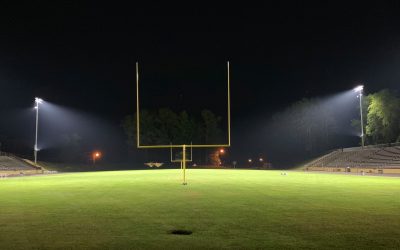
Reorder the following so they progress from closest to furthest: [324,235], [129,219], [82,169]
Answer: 1. [324,235]
2. [129,219]
3. [82,169]

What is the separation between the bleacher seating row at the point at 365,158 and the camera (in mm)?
35062

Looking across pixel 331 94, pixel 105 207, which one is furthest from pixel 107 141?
pixel 105 207

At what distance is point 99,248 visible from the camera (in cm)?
604

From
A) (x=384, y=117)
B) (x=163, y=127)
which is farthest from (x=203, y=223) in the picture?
(x=163, y=127)

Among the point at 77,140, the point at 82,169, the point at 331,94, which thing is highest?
the point at 331,94

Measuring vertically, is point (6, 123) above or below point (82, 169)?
above

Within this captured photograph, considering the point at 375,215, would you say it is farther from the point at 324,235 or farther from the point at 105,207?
the point at 105,207

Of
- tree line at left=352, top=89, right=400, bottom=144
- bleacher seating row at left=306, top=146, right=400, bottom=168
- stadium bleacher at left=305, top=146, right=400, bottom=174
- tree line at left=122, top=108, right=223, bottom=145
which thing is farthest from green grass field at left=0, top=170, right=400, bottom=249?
tree line at left=122, top=108, right=223, bottom=145

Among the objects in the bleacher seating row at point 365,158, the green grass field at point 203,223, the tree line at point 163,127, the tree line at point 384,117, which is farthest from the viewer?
the tree line at point 163,127

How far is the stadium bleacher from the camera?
33250mm

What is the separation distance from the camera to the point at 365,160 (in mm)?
39125

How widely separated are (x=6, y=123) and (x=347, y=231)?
214ft

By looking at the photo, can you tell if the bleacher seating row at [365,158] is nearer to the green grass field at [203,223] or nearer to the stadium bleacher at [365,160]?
the stadium bleacher at [365,160]

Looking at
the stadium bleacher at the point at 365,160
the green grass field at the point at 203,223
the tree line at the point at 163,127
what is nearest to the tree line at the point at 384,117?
the stadium bleacher at the point at 365,160
